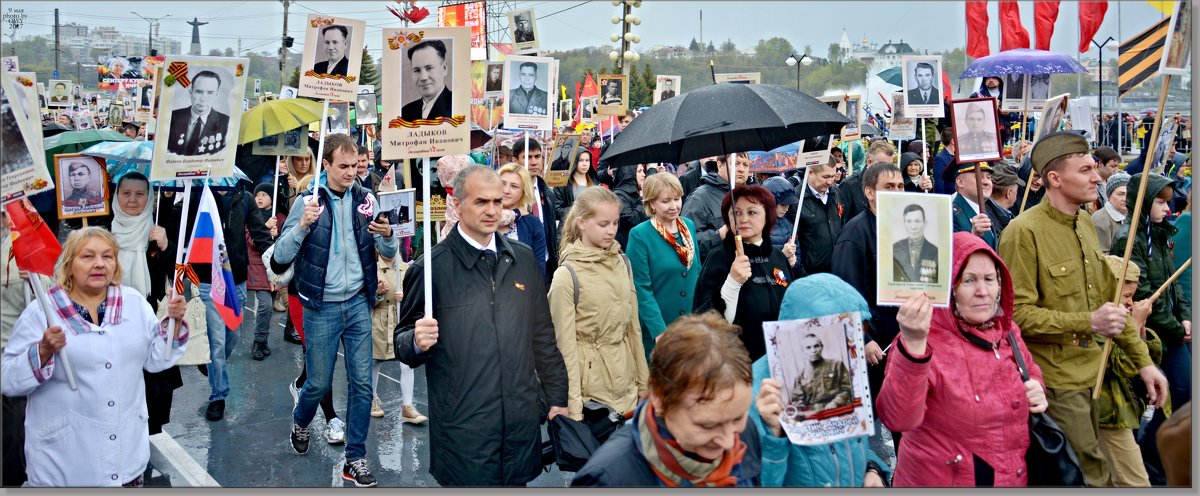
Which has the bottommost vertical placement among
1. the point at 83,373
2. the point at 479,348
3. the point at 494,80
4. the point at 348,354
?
the point at 348,354

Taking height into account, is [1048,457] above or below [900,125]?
below

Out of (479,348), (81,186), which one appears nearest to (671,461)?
(479,348)

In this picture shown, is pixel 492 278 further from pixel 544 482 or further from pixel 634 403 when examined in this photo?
pixel 544 482

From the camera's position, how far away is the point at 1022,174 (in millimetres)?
10195

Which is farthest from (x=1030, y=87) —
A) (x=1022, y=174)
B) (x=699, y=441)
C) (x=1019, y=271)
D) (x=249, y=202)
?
(x=699, y=441)

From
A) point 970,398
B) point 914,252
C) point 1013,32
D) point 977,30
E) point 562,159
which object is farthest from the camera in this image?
point 977,30

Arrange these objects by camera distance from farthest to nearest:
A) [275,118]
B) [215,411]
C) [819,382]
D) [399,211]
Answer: [275,118] < [215,411] < [399,211] < [819,382]

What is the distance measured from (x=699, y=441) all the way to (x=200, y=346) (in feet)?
16.1

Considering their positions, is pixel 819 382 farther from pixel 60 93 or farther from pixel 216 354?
pixel 60 93

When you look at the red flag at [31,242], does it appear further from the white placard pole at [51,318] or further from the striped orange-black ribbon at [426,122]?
the striped orange-black ribbon at [426,122]

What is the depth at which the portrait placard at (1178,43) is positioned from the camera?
164 inches

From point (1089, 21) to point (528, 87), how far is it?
6.54 metres

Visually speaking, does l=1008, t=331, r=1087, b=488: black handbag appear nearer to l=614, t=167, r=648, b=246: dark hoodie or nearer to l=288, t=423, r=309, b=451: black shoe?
l=288, t=423, r=309, b=451: black shoe

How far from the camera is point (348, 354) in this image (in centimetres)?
619
